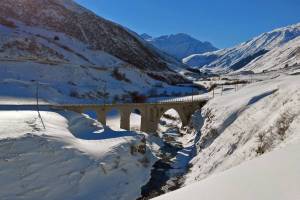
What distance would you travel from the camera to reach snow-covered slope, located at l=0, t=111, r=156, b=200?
3294cm

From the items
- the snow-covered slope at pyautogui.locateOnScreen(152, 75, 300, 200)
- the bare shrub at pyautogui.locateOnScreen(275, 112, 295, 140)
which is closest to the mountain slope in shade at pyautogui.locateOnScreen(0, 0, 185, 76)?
the snow-covered slope at pyautogui.locateOnScreen(152, 75, 300, 200)

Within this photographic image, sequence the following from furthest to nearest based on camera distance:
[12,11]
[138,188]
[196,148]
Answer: [12,11]
[196,148]
[138,188]

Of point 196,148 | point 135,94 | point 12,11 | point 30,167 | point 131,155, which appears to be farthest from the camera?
point 12,11

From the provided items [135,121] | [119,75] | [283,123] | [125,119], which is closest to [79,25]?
[119,75]

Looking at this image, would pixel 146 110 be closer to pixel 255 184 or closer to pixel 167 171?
pixel 167 171

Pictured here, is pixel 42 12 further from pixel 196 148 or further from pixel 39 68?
pixel 196 148

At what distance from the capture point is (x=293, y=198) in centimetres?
800

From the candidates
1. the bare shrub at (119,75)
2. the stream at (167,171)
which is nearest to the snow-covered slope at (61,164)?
the stream at (167,171)

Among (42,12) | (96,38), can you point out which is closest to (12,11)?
(42,12)

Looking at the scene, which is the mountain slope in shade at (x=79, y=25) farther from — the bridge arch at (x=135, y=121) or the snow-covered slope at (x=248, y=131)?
the snow-covered slope at (x=248, y=131)

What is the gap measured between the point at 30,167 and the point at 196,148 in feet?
90.9

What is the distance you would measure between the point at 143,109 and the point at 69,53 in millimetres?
50036

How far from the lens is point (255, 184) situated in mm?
9305

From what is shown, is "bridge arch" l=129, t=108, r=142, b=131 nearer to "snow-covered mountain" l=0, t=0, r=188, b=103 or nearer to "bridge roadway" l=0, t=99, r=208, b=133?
"bridge roadway" l=0, t=99, r=208, b=133
